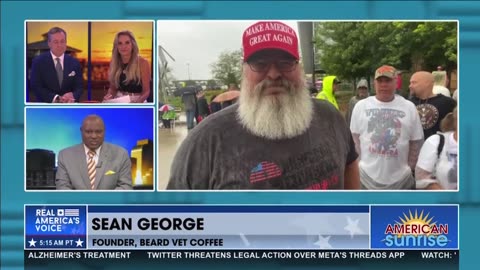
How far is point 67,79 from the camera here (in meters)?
3.16

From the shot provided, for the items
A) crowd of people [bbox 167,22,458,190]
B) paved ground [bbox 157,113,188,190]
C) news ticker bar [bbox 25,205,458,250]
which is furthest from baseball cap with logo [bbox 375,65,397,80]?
paved ground [bbox 157,113,188,190]

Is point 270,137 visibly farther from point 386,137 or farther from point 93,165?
point 93,165

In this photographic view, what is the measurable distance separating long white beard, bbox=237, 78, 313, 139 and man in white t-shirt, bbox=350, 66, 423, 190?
0.26 meters

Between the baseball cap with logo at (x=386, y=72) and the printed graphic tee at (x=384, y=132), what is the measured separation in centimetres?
11

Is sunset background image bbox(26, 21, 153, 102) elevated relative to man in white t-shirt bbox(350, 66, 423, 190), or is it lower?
elevated

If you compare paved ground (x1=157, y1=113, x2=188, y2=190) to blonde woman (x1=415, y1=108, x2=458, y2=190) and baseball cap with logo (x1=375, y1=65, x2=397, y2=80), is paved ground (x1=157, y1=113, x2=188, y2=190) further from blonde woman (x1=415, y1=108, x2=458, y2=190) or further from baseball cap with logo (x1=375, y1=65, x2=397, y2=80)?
blonde woman (x1=415, y1=108, x2=458, y2=190)


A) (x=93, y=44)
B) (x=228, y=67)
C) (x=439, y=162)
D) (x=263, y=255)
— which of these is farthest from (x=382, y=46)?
(x=93, y=44)

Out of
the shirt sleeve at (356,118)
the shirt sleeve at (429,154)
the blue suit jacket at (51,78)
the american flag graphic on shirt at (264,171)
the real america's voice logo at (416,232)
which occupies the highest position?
the blue suit jacket at (51,78)

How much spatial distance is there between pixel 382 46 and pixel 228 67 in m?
0.77

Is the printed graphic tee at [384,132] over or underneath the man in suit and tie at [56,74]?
underneath

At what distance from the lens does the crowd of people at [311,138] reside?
3.12 metres

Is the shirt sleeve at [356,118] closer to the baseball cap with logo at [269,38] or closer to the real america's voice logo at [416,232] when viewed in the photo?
the baseball cap with logo at [269,38]

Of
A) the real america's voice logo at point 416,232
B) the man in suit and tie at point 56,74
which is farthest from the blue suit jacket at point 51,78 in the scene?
the real america's voice logo at point 416,232

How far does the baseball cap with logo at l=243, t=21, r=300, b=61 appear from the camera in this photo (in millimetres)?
3107
